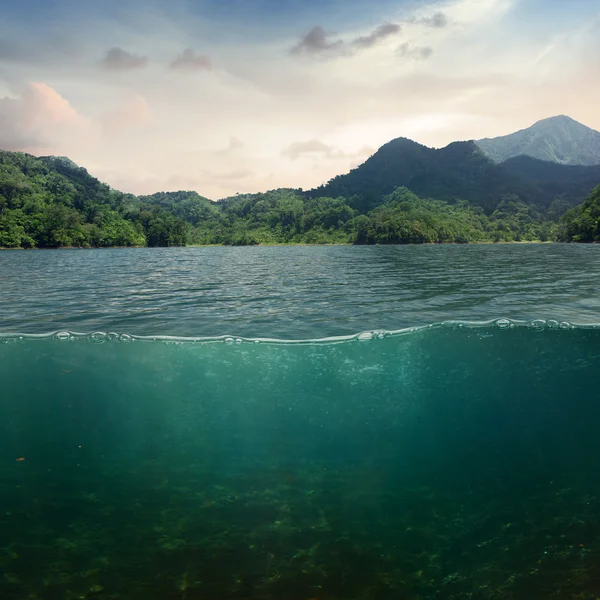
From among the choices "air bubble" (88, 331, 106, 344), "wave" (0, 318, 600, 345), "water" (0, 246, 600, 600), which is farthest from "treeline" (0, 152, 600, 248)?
"air bubble" (88, 331, 106, 344)

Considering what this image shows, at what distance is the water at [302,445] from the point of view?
227 inches

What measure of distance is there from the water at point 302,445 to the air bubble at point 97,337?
6 cm

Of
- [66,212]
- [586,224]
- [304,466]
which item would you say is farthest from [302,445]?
[66,212]

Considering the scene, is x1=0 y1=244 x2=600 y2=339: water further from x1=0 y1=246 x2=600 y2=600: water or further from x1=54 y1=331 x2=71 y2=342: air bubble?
x1=54 y1=331 x2=71 y2=342: air bubble

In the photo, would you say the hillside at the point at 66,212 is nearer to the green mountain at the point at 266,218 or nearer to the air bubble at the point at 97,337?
the green mountain at the point at 266,218

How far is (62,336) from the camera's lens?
547 inches

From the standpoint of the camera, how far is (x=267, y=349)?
46.1 feet

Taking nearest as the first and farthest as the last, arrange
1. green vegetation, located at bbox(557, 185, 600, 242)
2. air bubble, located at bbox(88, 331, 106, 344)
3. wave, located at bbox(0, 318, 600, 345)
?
wave, located at bbox(0, 318, 600, 345) → air bubble, located at bbox(88, 331, 106, 344) → green vegetation, located at bbox(557, 185, 600, 242)

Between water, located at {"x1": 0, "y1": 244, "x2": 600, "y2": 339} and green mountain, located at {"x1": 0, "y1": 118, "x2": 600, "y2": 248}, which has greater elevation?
green mountain, located at {"x1": 0, "y1": 118, "x2": 600, "y2": 248}

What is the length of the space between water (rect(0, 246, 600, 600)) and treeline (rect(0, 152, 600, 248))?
10112 cm

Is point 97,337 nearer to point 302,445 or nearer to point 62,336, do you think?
point 62,336

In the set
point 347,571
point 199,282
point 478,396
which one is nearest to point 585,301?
point 478,396

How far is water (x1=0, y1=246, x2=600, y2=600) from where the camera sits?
5758mm

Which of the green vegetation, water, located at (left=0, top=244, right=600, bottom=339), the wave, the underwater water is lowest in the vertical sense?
the underwater water
